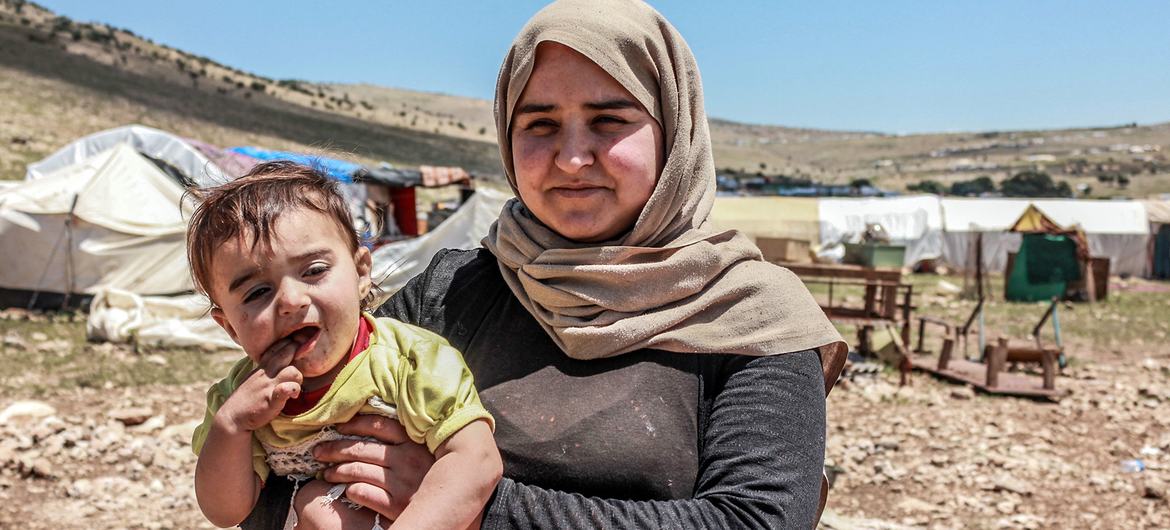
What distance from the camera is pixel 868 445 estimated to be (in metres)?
6.45

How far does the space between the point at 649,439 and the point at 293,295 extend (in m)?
0.65

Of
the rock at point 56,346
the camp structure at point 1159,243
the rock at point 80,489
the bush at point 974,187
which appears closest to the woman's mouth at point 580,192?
the rock at point 80,489

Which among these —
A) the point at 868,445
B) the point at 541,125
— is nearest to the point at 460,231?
the point at 868,445

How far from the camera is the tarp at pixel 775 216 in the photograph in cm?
2556

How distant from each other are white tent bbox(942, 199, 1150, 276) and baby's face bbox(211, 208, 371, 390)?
24891mm

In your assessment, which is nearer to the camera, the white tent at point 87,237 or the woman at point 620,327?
the woman at point 620,327

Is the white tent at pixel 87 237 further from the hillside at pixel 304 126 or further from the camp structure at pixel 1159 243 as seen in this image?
the camp structure at pixel 1159 243

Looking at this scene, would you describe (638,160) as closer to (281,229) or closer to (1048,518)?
(281,229)

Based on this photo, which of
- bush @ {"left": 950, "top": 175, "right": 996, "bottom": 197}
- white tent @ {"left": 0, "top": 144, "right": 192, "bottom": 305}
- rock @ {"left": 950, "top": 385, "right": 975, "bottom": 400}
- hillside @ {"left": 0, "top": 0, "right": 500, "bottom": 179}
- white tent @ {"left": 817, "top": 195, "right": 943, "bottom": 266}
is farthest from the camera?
bush @ {"left": 950, "top": 175, "right": 996, "bottom": 197}

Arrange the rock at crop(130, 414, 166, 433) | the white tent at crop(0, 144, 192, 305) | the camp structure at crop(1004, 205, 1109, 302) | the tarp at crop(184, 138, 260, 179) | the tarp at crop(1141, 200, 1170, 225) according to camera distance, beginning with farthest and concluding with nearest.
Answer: the tarp at crop(1141, 200, 1170, 225) < the camp structure at crop(1004, 205, 1109, 302) < the tarp at crop(184, 138, 260, 179) < the white tent at crop(0, 144, 192, 305) < the rock at crop(130, 414, 166, 433)

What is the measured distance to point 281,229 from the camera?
1.47 metres

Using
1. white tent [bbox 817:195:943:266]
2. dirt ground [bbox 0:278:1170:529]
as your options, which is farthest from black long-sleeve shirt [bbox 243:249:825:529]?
white tent [bbox 817:195:943:266]

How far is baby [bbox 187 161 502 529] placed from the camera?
137 centimetres

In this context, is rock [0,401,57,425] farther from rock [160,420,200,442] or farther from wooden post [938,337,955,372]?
wooden post [938,337,955,372]
